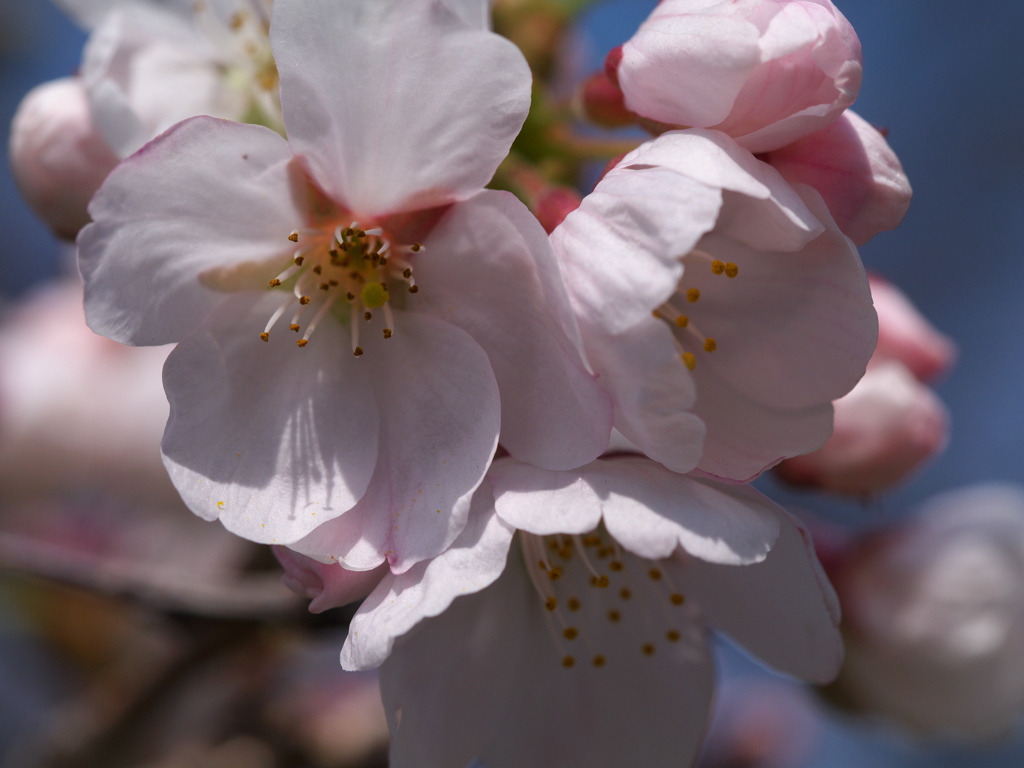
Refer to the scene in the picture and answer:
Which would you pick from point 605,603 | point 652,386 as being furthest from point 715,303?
point 605,603

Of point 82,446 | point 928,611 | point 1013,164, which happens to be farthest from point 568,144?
point 1013,164

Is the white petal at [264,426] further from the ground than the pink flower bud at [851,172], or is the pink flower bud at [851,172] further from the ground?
the pink flower bud at [851,172]

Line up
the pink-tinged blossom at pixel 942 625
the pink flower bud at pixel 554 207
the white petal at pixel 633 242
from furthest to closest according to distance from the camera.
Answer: the pink-tinged blossom at pixel 942 625 → the pink flower bud at pixel 554 207 → the white petal at pixel 633 242

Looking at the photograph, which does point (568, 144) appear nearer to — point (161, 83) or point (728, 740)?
point (161, 83)

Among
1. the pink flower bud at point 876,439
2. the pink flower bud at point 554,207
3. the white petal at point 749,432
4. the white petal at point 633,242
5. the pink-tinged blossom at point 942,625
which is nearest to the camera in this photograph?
the white petal at point 633,242

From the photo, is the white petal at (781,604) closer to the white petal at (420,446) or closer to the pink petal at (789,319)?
the pink petal at (789,319)

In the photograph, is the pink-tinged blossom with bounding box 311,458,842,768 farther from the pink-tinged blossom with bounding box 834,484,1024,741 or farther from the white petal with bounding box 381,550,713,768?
the pink-tinged blossom with bounding box 834,484,1024,741

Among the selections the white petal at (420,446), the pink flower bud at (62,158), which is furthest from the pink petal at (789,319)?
the pink flower bud at (62,158)
